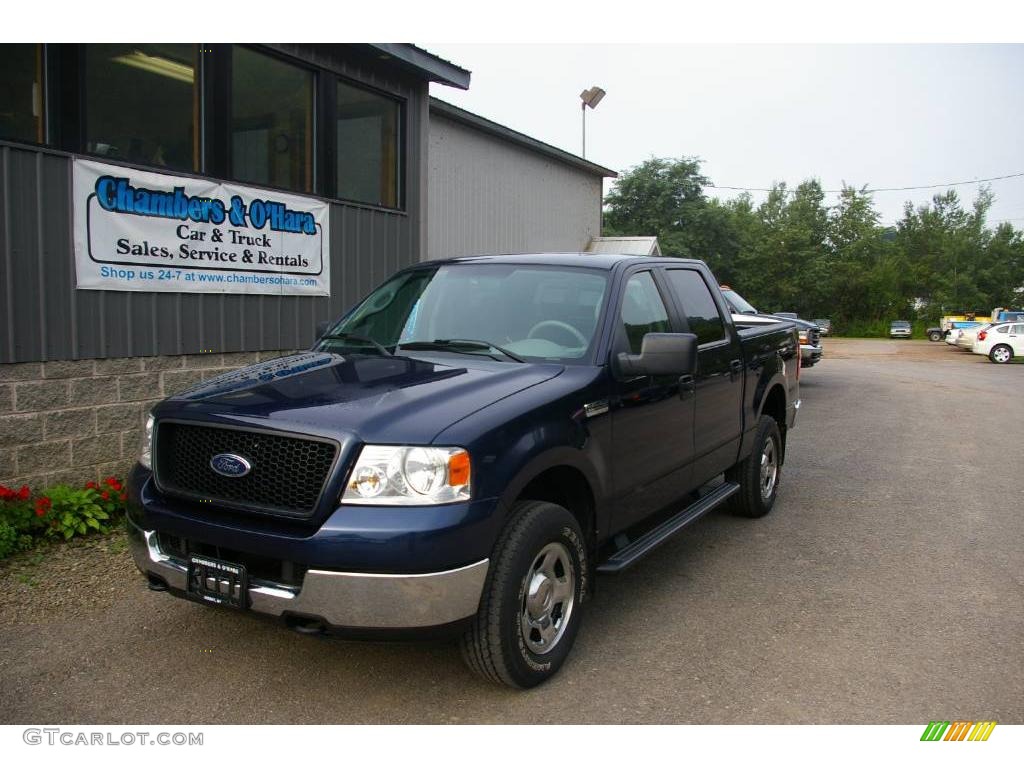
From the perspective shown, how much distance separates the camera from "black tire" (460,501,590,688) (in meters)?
3.22

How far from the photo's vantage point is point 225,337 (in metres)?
7.29

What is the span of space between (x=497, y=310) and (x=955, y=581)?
121 inches

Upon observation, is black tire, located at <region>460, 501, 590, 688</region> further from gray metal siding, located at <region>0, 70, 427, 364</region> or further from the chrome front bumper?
gray metal siding, located at <region>0, 70, 427, 364</region>

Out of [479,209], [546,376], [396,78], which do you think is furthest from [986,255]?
[546,376]

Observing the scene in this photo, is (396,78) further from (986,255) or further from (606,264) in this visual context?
(986,255)

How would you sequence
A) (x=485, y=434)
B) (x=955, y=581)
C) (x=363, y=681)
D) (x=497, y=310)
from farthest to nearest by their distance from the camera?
(x=955, y=581) → (x=497, y=310) → (x=363, y=681) → (x=485, y=434)

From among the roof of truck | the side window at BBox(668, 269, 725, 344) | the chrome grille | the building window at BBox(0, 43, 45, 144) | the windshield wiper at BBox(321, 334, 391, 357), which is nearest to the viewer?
the chrome grille

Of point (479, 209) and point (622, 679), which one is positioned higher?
point (479, 209)

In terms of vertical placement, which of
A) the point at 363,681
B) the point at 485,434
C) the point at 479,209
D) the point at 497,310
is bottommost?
the point at 363,681

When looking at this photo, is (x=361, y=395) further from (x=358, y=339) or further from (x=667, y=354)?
→ (x=667, y=354)

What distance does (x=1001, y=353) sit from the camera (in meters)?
29.8

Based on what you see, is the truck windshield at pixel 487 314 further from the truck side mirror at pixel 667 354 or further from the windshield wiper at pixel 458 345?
the truck side mirror at pixel 667 354
